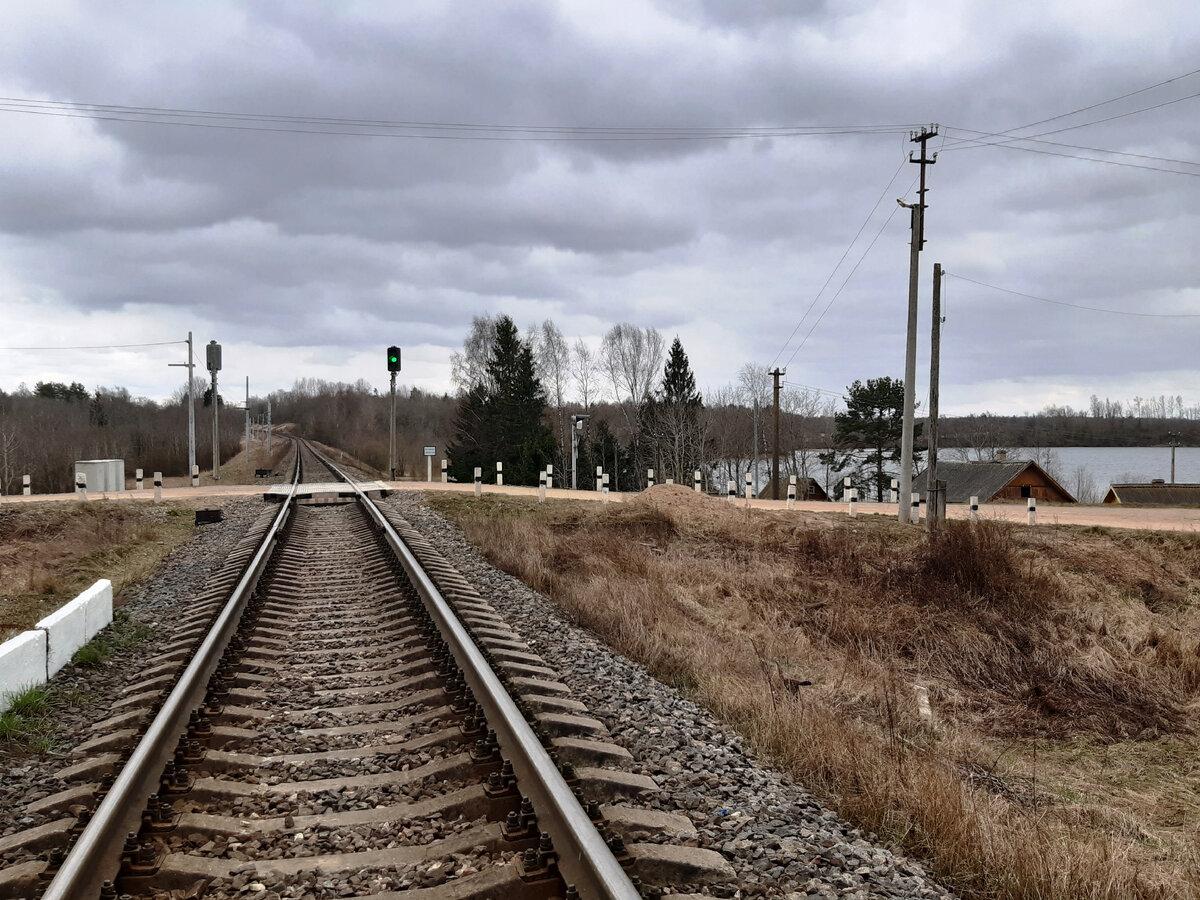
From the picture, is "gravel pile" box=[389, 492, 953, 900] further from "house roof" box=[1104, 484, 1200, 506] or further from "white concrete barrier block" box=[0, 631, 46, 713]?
"house roof" box=[1104, 484, 1200, 506]

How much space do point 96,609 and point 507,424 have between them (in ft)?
171

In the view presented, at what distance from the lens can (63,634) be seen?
6359 millimetres

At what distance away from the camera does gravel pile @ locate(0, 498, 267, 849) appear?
4.09 metres

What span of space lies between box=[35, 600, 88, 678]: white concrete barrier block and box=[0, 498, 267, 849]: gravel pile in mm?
97

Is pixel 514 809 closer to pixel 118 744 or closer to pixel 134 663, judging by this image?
pixel 118 744

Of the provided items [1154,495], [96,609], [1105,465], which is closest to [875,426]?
[1154,495]

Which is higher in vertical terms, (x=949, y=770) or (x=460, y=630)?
(x=460, y=630)

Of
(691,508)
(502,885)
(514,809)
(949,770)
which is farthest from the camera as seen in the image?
(691,508)

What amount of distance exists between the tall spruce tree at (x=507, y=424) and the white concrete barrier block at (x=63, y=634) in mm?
49850

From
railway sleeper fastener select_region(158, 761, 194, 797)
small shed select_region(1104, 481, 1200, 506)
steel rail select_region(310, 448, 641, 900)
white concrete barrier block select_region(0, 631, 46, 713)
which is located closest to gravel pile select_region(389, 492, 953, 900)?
steel rail select_region(310, 448, 641, 900)

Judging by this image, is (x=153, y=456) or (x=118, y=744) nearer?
(x=118, y=744)

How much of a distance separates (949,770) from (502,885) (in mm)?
3100

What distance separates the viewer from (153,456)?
64062 millimetres

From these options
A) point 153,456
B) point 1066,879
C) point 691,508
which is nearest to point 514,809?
point 1066,879
